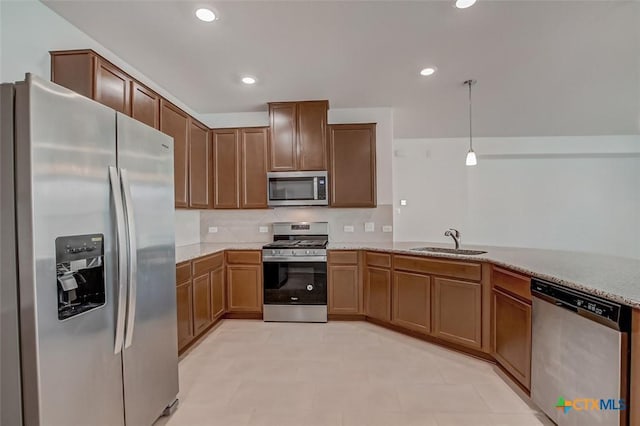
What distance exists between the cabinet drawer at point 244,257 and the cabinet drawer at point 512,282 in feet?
8.04

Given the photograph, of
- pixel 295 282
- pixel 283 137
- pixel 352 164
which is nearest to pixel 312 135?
pixel 283 137

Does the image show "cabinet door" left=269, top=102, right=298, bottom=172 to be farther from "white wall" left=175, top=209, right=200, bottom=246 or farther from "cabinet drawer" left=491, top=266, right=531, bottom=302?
"cabinet drawer" left=491, top=266, right=531, bottom=302

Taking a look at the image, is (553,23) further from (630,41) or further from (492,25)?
(630,41)

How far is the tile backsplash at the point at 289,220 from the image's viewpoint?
3.85 meters

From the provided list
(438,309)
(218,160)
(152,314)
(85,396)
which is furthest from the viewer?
(218,160)

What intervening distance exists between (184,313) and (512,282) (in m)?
2.71

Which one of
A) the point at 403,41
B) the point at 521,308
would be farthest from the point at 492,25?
the point at 521,308

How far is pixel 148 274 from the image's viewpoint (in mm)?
1606

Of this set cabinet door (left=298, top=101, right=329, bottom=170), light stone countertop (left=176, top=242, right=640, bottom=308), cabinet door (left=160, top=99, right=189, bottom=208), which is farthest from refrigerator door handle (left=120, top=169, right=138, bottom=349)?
cabinet door (left=298, top=101, right=329, bottom=170)

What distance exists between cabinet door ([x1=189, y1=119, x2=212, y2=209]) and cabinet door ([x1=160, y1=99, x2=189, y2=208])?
0.10 m

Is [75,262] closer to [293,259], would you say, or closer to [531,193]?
[293,259]

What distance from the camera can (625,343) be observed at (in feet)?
4.20

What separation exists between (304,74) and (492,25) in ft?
5.36

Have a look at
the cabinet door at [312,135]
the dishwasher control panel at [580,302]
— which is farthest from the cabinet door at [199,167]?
the dishwasher control panel at [580,302]
